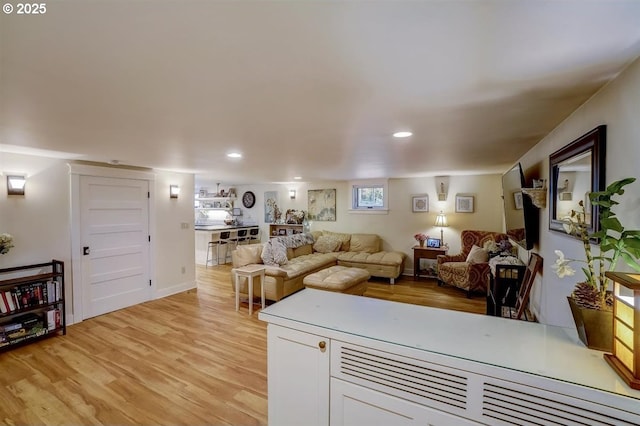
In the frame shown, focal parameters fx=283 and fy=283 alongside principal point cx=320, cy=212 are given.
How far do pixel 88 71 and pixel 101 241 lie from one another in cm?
378

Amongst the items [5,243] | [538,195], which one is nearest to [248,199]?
[5,243]

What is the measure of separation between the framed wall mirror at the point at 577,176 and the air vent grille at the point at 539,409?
2.82ft

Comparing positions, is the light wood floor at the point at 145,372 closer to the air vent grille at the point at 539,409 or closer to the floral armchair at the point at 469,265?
the floral armchair at the point at 469,265

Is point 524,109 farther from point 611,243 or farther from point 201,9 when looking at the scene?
point 201,9

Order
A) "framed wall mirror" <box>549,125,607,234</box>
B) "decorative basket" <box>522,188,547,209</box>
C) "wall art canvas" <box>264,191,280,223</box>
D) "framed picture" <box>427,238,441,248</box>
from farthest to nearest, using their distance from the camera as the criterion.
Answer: "wall art canvas" <box>264,191,280,223</box> → "framed picture" <box>427,238,441,248</box> → "decorative basket" <box>522,188,547,209</box> → "framed wall mirror" <box>549,125,607,234</box>

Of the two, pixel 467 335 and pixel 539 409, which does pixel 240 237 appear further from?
pixel 539 409

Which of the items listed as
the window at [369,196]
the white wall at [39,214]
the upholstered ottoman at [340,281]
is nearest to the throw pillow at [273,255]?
the upholstered ottoman at [340,281]

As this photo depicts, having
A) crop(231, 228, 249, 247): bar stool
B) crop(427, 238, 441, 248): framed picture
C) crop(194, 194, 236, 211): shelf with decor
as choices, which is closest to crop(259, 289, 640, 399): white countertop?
crop(427, 238, 441, 248): framed picture

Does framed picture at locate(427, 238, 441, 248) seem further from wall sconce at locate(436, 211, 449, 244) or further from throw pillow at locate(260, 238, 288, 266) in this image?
throw pillow at locate(260, 238, 288, 266)

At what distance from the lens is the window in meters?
6.84

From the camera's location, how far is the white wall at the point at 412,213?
19.1ft

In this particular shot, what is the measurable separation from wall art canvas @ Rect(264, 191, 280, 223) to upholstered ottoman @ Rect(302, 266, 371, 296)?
3984mm

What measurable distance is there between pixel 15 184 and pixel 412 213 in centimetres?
656

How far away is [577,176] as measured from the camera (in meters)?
1.75
